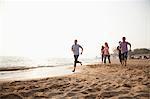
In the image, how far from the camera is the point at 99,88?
4301 mm

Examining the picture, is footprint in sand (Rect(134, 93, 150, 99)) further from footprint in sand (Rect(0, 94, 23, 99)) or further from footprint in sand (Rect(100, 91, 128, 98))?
footprint in sand (Rect(0, 94, 23, 99))

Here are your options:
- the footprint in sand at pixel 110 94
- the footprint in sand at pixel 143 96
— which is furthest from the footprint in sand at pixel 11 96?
the footprint in sand at pixel 143 96

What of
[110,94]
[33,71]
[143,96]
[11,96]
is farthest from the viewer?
[33,71]

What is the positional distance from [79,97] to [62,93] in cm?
53

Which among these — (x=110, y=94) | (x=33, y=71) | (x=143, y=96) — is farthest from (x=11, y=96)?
(x=33, y=71)

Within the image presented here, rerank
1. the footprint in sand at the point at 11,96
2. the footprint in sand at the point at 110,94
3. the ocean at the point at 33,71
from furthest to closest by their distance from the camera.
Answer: the ocean at the point at 33,71, the footprint in sand at the point at 11,96, the footprint in sand at the point at 110,94

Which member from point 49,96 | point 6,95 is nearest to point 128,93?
point 49,96

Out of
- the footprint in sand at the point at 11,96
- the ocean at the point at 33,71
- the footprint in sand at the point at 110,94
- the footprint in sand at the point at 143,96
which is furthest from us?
the ocean at the point at 33,71

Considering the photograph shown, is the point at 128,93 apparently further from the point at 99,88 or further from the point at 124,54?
the point at 124,54

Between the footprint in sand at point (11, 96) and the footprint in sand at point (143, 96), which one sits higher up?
the footprint in sand at point (143, 96)

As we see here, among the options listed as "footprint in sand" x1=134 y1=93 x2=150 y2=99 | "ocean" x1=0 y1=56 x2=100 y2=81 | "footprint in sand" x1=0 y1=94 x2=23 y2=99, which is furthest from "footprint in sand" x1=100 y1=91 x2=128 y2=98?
"ocean" x1=0 y1=56 x2=100 y2=81

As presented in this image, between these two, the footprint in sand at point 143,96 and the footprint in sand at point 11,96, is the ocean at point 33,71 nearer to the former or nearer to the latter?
the footprint in sand at point 11,96

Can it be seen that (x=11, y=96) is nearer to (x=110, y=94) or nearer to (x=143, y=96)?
(x=110, y=94)

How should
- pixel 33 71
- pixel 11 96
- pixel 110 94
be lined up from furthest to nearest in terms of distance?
pixel 33 71, pixel 11 96, pixel 110 94
